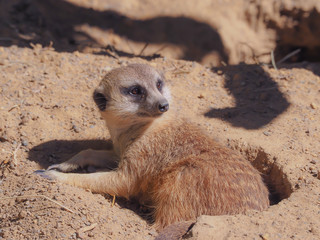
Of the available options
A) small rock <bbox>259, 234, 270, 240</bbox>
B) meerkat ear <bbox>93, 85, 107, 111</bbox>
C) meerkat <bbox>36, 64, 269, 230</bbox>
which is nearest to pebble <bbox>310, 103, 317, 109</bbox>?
meerkat <bbox>36, 64, 269, 230</bbox>

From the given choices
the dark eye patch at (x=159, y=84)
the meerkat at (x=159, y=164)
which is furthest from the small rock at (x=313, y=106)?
the dark eye patch at (x=159, y=84)

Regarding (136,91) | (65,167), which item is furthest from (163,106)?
(65,167)

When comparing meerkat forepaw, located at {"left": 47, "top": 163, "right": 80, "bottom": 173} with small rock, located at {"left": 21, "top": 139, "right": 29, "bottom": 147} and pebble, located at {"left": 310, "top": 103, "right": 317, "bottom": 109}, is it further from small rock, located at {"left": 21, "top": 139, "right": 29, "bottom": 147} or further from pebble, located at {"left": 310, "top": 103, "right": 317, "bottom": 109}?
pebble, located at {"left": 310, "top": 103, "right": 317, "bottom": 109}

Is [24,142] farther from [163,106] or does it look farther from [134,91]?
[163,106]

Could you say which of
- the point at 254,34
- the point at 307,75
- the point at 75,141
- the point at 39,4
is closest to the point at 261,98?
the point at 307,75

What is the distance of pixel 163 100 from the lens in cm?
304

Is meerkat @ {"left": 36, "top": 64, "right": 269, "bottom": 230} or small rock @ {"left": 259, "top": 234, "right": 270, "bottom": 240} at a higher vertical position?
small rock @ {"left": 259, "top": 234, "right": 270, "bottom": 240}

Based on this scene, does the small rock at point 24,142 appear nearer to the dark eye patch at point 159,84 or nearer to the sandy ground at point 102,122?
the sandy ground at point 102,122

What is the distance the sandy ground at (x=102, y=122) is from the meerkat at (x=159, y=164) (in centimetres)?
15

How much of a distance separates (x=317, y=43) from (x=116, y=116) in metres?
4.32

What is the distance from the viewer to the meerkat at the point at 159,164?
2.86 metres

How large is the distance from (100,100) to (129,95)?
296mm

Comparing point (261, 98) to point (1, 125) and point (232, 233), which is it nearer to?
point (232, 233)

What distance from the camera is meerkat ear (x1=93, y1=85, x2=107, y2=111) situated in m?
3.33
